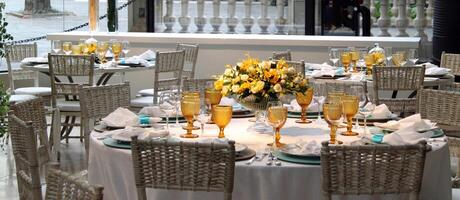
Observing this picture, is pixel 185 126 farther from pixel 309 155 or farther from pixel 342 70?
pixel 342 70

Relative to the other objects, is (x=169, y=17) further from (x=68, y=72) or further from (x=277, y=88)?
(x=277, y=88)

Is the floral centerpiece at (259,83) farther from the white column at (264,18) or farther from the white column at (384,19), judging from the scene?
the white column at (264,18)

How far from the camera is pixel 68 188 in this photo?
310cm

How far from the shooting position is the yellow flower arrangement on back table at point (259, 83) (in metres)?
4.87

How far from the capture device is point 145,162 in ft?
13.1

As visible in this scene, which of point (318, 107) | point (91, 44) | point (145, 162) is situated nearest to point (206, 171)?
point (145, 162)

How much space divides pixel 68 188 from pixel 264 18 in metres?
9.76

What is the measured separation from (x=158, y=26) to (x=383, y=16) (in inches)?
110

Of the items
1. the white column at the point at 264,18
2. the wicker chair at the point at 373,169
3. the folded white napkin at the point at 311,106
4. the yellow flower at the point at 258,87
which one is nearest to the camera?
the wicker chair at the point at 373,169

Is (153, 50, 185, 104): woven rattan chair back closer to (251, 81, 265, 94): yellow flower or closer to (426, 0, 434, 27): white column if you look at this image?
(251, 81, 265, 94): yellow flower

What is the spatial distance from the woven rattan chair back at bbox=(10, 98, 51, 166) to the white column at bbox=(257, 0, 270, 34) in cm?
803

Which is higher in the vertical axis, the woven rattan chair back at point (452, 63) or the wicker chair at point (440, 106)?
the woven rattan chair back at point (452, 63)

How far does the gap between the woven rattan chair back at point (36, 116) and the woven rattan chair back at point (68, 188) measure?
4.60 ft

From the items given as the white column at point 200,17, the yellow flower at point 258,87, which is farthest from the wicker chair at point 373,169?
the white column at point 200,17
